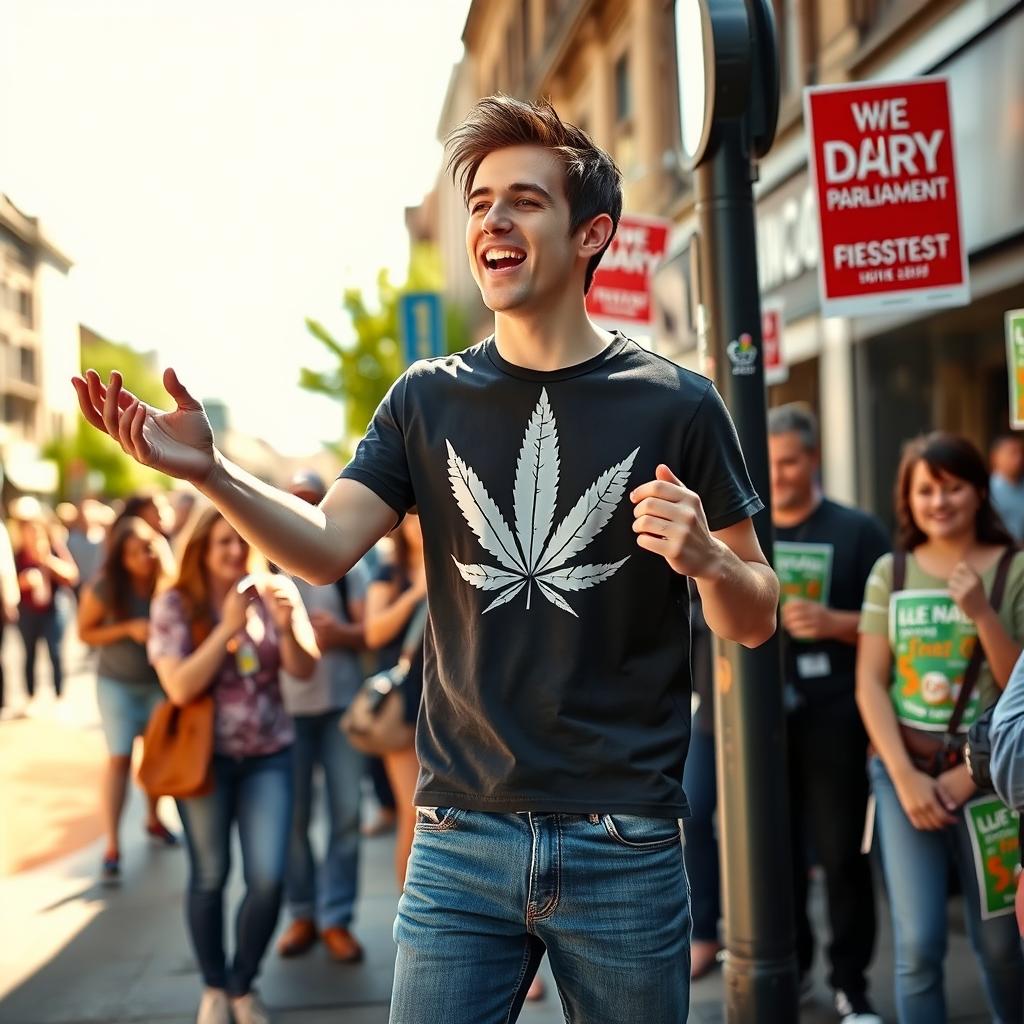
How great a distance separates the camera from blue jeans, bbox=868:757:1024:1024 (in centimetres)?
382

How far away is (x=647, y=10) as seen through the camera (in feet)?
58.9

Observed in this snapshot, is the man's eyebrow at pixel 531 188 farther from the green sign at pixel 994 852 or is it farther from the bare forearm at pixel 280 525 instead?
the green sign at pixel 994 852

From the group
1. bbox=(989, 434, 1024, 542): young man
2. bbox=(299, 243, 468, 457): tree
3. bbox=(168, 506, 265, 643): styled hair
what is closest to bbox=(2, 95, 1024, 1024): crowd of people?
bbox=(168, 506, 265, 643): styled hair

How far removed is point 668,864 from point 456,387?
87cm

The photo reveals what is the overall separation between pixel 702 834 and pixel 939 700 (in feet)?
5.06

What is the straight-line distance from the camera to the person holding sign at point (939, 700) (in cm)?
388

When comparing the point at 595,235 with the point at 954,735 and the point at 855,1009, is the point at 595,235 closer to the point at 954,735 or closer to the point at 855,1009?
the point at 954,735

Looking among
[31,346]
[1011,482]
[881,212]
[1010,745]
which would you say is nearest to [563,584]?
[1010,745]

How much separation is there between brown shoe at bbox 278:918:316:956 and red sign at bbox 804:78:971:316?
334 cm

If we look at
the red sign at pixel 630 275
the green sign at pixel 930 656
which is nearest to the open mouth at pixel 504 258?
Answer: the green sign at pixel 930 656

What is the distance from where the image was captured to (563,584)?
2262mm

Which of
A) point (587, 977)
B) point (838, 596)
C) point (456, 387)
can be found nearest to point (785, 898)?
point (838, 596)

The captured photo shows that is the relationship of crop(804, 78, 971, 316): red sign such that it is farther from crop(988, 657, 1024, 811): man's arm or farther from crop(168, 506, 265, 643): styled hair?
crop(168, 506, 265, 643): styled hair

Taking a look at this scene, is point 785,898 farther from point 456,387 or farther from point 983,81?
point 983,81
